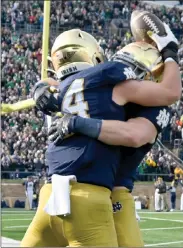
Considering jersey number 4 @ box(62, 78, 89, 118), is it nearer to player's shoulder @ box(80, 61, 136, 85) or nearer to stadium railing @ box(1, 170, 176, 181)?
player's shoulder @ box(80, 61, 136, 85)

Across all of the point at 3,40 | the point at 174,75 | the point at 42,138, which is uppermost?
the point at 3,40

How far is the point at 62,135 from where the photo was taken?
3367 millimetres

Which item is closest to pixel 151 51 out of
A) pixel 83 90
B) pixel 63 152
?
pixel 83 90

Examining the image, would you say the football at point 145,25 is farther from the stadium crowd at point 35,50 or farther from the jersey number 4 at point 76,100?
the stadium crowd at point 35,50

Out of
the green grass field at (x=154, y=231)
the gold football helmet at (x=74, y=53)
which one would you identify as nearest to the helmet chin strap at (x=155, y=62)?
the gold football helmet at (x=74, y=53)

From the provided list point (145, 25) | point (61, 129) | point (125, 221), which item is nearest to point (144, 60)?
point (145, 25)

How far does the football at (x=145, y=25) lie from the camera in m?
3.67

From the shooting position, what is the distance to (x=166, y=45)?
362 cm

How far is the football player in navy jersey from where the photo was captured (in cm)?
323

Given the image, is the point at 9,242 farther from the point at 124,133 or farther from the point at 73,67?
the point at 124,133

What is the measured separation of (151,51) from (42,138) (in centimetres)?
1673

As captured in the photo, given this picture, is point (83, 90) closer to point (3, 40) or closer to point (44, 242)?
point (44, 242)

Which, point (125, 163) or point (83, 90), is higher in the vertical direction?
point (83, 90)

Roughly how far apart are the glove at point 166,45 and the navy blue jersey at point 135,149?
0.27 meters
